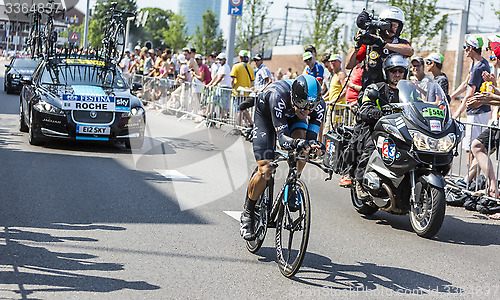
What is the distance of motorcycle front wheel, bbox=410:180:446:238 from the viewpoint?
672cm

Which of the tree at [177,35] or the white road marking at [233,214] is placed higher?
the tree at [177,35]

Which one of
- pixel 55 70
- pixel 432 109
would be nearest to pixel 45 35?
pixel 55 70

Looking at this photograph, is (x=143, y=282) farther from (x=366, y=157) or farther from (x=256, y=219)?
(x=366, y=157)

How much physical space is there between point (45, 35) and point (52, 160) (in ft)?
41.9

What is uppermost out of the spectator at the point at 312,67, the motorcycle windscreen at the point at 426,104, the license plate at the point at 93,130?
the spectator at the point at 312,67

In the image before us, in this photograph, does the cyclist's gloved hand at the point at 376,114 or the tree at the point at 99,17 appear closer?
the cyclist's gloved hand at the point at 376,114

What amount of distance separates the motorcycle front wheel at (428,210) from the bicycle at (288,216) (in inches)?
68.6

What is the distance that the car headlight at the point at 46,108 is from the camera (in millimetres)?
12016

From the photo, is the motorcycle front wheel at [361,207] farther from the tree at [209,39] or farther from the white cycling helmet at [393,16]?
the tree at [209,39]

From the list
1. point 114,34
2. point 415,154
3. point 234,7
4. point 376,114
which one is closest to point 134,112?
point 376,114

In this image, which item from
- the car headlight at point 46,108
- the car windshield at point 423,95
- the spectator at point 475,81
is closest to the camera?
the car windshield at point 423,95

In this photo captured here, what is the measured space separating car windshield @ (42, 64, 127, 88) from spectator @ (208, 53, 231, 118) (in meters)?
4.23

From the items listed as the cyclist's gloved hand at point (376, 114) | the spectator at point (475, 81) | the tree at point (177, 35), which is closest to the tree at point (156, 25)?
the tree at point (177, 35)

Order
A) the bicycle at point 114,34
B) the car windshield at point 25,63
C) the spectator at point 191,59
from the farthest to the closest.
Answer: the car windshield at point 25,63, the spectator at point 191,59, the bicycle at point 114,34
